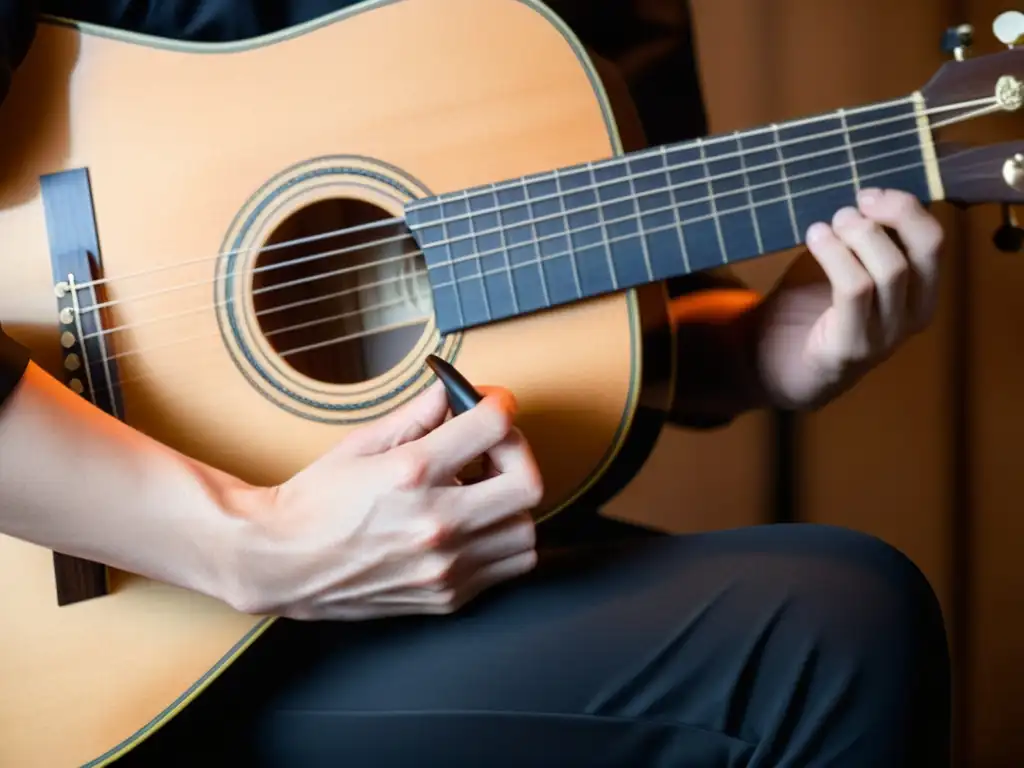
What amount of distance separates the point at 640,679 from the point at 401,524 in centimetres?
20

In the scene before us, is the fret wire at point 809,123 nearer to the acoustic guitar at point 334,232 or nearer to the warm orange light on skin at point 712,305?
the acoustic guitar at point 334,232

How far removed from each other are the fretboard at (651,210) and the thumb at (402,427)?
8 centimetres

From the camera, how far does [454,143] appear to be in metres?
0.70

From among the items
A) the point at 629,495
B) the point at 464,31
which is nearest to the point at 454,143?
the point at 464,31

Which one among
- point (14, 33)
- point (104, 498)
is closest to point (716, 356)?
point (104, 498)

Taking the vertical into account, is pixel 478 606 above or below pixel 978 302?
below

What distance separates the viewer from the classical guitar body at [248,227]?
678 mm

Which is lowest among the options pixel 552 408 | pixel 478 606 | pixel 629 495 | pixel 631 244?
pixel 629 495

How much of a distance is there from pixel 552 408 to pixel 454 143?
228 millimetres

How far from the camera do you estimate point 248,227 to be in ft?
2.32

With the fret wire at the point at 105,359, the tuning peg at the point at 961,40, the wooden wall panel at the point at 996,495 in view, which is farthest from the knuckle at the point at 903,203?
the wooden wall panel at the point at 996,495

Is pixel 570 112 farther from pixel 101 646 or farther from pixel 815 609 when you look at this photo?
pixel 101 646

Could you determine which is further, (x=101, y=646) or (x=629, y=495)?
(x=629, y=495)

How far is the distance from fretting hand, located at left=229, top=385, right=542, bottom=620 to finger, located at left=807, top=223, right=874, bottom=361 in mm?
255
